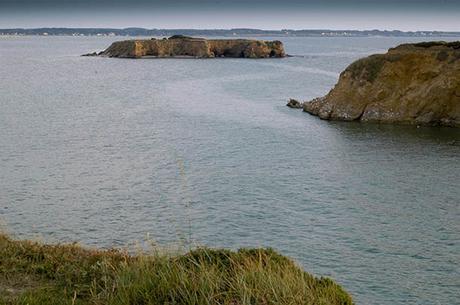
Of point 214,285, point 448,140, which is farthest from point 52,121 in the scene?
point 214,285

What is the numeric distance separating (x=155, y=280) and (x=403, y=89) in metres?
53.8

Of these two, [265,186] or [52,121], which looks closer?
[265,186]

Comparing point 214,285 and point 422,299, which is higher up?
point 214,285

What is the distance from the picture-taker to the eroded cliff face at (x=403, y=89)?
5862 centimetres

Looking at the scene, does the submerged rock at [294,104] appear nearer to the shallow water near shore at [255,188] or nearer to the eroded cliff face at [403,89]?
the eroded cliff face at [403,89]

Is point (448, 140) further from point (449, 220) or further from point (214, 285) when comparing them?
point (214, 285)

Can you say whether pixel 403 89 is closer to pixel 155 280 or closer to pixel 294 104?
pixel 294 104

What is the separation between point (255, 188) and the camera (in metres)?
33.1

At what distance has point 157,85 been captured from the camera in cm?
10025

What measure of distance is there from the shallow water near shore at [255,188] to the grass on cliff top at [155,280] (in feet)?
7.30

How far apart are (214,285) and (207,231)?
14400 millimetres

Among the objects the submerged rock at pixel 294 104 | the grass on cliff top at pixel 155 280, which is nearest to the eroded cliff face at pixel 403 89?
the submerged rock at pixel 294 104

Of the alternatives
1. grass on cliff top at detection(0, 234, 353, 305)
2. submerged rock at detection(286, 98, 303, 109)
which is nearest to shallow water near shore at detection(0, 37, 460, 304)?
grass on cliff top at detection(0, 234, 353, 305)

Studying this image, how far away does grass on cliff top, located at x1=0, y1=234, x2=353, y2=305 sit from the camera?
1094cm
